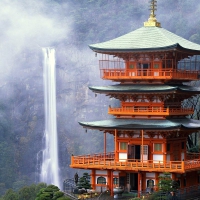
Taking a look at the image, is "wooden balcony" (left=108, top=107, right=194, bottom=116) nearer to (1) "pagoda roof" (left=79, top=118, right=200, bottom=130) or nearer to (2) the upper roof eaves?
(1) "pagoda roof" (left=79, top=118, right=200, bottom=130)

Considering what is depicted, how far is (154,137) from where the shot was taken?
48.3m

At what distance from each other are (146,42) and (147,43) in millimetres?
179

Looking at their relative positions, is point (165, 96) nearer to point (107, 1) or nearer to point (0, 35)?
point (0, 35)

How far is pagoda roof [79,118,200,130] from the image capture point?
153 ft

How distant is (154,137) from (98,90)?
4.46 metres

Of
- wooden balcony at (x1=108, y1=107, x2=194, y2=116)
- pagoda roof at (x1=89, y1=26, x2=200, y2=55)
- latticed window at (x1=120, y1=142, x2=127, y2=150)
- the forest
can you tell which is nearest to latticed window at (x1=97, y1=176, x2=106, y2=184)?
latticed window at (x1=120, y1=142, x2=127, y2=150)

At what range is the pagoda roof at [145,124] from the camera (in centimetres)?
4669

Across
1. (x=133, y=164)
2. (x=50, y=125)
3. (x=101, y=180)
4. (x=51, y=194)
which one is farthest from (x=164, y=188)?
(x=50, y=125)

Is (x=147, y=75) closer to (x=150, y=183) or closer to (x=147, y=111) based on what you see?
(x=147, y=111)

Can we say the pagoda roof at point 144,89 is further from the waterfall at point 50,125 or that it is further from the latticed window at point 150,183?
the waterfall at point 50,125

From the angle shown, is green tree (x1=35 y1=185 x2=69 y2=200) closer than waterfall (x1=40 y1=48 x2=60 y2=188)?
Yes

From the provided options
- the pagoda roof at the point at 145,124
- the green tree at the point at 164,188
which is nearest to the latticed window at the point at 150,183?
the green tree at the point at 164,188

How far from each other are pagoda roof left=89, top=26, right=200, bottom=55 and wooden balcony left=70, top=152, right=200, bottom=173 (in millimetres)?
6650

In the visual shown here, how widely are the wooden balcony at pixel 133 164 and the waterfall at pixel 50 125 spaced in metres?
54.8
